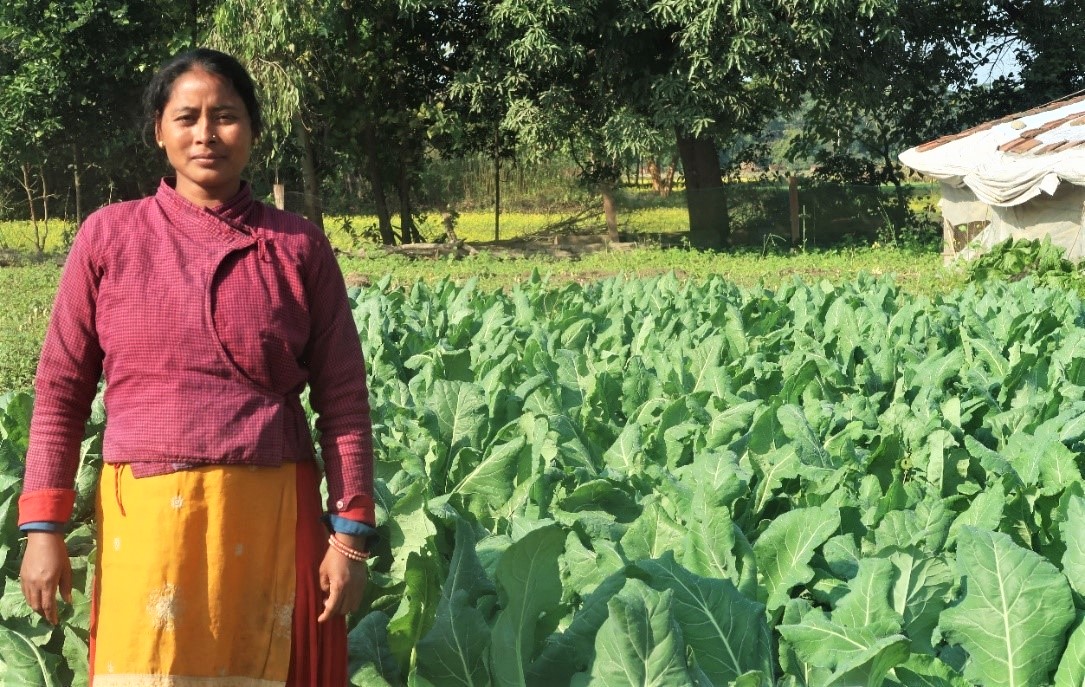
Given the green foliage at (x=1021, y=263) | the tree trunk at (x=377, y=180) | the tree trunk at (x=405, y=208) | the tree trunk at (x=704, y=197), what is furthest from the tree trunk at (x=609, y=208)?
the green foliage at (x=1021, y=263)

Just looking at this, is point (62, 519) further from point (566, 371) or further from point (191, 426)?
point (566, 371)

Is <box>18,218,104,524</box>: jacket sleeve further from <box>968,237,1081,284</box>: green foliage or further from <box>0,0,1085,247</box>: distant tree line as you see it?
<box>0,0,1085,247</box>: distant tree line

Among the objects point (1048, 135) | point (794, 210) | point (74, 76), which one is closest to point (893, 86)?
point (794, 210)

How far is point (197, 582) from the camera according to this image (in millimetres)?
2004

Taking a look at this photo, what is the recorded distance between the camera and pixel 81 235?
208cm

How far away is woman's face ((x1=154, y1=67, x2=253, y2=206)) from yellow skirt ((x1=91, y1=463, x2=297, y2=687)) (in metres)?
0.50

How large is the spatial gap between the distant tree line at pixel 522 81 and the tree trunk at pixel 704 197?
0.04 metres

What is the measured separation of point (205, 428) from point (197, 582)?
0.25m

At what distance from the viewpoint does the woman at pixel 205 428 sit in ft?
6.60

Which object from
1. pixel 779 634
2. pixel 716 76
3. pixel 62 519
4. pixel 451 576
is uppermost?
pixel 716 76

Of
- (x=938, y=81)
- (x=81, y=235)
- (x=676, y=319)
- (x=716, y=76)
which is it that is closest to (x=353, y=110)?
(x=716, y=76)

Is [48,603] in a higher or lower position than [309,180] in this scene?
lower

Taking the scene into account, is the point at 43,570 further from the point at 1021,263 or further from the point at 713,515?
the point at 1021,263

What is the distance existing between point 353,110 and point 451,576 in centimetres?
2122
